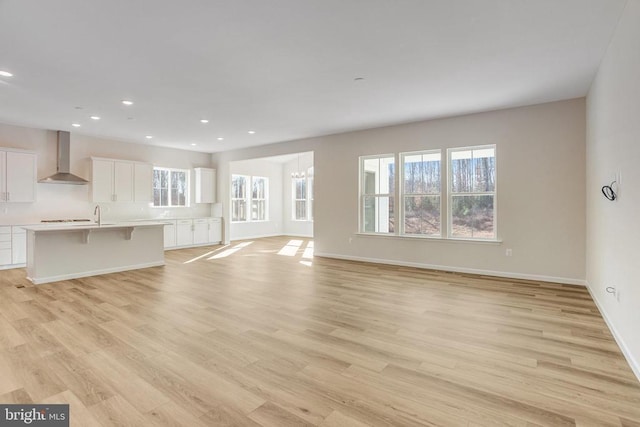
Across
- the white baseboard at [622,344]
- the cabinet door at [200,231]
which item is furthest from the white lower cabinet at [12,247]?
the white baseboard at [622,344]

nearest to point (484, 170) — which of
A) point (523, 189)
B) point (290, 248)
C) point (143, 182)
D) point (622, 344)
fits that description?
point (523, 189)

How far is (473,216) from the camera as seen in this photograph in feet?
19.3

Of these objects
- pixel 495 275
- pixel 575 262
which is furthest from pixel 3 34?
pixel 575 262

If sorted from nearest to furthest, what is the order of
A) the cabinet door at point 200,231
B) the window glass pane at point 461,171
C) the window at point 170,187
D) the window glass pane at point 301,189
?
the window glass pane at point 461,171, the window at point 170,187, the cabinet door at point 200,231, the window glass pane at point 301,189

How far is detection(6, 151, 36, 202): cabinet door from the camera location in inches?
251

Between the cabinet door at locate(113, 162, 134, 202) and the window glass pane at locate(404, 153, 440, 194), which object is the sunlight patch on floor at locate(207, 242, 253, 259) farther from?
the window glass pane at locate(404, 153, 440, 194)

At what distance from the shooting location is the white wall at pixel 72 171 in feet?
21.8

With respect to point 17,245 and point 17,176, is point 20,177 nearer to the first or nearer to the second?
point 17,176

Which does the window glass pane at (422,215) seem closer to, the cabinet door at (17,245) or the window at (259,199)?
the window at (259,199)

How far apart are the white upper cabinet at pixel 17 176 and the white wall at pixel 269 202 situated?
16.6ft

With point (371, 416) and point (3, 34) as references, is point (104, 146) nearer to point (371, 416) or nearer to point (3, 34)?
point (3, 34)

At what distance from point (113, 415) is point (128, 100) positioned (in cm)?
458

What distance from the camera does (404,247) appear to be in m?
6.55

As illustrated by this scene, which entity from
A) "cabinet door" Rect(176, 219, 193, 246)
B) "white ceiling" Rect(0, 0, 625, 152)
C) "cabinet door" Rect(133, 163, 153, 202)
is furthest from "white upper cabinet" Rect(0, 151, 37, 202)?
"cabinet door" Rect(176, 219, 193, 246)
